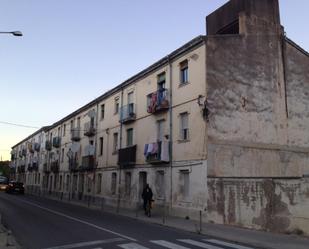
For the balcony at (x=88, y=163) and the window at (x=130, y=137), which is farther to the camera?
the balcony at (x=88, y=163)

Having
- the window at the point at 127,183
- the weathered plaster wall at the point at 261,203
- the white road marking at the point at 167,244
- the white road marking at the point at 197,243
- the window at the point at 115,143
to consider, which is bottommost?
the white road marking at the point at 197,243

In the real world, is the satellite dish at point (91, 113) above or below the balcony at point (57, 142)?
above

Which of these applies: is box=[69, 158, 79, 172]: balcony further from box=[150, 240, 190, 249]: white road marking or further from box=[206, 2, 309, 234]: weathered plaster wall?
box=[150, 240, 190, 249]: white road marking

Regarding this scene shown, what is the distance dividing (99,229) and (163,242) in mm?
3888

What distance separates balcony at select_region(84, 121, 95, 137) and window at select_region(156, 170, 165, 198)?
13.7 m

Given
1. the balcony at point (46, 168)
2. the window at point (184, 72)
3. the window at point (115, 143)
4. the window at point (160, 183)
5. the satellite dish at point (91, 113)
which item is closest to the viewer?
the window at point (184, 72)

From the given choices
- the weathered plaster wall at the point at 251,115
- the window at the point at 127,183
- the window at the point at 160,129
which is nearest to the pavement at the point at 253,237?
the weathered plaster wall at the point at 251,115

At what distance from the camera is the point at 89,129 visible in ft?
126

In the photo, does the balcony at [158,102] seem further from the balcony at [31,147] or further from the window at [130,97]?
the balcony at [31,147]

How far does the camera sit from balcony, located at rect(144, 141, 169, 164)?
24.1m

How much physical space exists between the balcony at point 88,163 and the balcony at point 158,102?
12575mm

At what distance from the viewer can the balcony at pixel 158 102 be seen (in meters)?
24.8

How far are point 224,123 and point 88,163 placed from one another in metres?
18.9

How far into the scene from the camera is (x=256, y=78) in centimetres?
2389
